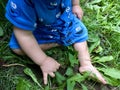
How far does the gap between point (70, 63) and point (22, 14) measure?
37cm

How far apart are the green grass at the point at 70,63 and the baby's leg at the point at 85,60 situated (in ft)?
0.11

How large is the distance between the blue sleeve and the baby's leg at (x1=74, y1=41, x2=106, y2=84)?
0.31 metres

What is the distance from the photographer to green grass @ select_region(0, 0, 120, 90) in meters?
1.71

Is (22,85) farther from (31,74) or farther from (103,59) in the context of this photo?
(103,59)

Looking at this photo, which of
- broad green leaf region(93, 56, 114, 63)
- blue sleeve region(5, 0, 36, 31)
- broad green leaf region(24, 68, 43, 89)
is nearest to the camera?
blue sleeve region(5, 0, 36, 31)

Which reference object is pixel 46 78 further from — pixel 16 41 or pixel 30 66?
pixel 16 41

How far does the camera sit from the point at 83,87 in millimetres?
1722

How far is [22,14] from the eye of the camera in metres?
1.62

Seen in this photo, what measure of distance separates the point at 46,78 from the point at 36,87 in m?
0.07

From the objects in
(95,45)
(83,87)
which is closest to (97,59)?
(95,45)

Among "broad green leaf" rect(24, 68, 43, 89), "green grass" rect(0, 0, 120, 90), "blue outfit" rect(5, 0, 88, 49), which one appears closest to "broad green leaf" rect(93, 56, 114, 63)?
"green grass" rect(0, 0, 120, 90)

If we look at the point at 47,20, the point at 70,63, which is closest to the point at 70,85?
the point at 70,63

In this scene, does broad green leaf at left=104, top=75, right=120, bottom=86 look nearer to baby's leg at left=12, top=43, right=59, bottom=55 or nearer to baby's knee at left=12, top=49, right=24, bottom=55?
baby's leg at left=12, top=43, right=59, bottom=55

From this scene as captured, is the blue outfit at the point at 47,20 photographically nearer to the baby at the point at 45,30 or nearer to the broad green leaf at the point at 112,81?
the baby at the point at 45,30
